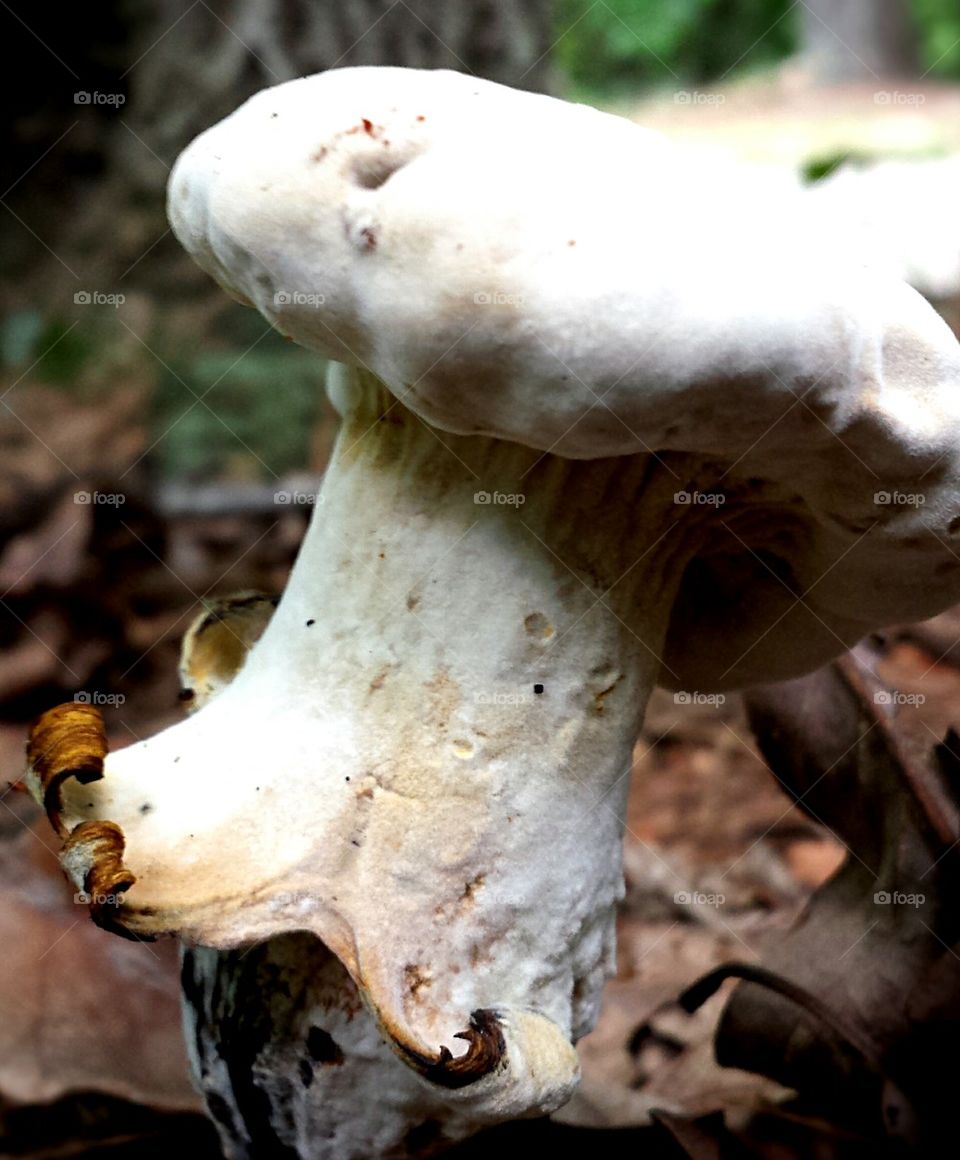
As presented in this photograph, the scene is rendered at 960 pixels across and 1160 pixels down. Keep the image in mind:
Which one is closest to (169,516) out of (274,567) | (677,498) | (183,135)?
(274,567)

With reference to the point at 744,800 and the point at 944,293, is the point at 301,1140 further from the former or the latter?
the point at 944,293
